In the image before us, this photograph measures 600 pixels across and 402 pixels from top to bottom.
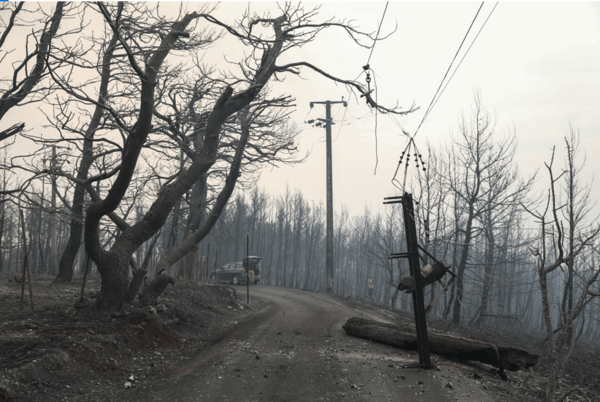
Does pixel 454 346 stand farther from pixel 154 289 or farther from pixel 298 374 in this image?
pixel 154 289

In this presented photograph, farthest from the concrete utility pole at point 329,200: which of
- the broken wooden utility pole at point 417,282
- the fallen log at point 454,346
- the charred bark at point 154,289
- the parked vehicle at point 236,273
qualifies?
the broken wooden utility pole at point 417,282

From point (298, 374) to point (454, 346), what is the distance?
3347 millimetres

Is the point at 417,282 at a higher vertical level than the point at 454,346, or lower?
higher

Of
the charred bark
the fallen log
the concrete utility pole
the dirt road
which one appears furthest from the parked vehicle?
the fallen log

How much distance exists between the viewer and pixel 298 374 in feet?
22.1

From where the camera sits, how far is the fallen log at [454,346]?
7379 millimetres

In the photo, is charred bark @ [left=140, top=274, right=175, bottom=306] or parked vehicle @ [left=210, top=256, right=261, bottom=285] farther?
parked vehicle @ [left=210, top=256, right=261, bottom=285]

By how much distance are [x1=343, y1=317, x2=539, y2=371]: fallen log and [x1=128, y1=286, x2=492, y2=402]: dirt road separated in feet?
0.86

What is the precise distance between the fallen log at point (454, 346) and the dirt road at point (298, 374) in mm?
262

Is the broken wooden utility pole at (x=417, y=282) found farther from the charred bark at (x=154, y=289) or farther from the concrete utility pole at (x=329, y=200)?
the concrete utility pole at (x=329, y=200)

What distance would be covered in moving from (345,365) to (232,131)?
12704 millimetres

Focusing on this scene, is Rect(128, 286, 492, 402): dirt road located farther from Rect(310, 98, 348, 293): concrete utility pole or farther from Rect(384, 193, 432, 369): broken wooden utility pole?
Rect(310, 98, 348, 293): concrete utility pole

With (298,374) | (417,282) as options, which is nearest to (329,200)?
(417,282)

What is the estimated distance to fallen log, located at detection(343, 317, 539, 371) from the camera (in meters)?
7.38
